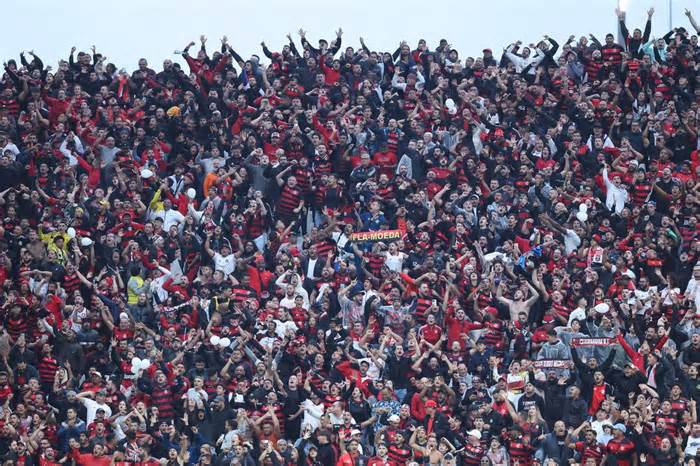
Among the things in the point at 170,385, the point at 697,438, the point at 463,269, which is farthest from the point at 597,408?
the point at 170,385

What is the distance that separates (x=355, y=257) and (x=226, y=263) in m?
2.14

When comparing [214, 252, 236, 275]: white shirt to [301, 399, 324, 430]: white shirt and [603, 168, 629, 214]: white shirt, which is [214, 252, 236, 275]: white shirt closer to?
[301, 399, 324, 430]: white shirt

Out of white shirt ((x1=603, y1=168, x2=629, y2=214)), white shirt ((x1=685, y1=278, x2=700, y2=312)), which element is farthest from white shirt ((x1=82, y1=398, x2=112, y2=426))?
white shirt ((x1=603, y1=168, x2=629, y2=214))

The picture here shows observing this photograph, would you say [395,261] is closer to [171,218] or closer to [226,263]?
[226,263]

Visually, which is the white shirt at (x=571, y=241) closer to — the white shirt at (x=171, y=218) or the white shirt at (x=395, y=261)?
the white shirt at (x=395, y=261)

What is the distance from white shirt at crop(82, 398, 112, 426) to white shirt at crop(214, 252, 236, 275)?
12.6ft

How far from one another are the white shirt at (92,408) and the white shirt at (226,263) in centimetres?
384

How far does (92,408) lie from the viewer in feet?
90.1

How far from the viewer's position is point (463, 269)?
29.5 metres

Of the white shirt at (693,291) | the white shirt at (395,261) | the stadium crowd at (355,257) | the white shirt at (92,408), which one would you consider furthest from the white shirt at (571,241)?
the white shirt at (92,408)

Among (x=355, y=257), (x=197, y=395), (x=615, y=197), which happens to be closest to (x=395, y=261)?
(x=355, y=257)

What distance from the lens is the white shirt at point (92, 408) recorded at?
1077 inches

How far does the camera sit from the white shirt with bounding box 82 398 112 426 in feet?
89.8

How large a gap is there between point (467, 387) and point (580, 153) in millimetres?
6453
